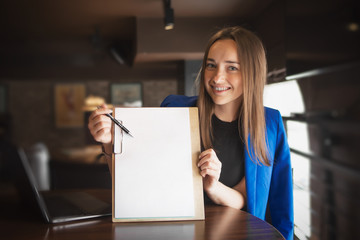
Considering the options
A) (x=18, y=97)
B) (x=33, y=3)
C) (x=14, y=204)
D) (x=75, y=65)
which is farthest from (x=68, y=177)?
(x=18, y=97)

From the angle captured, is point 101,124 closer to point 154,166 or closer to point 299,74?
point 154,166

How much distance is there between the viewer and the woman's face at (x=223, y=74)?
0.77 m

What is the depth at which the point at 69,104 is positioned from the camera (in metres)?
6.38

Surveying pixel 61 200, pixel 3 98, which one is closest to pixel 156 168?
pixel 61 200

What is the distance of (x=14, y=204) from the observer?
658 mm

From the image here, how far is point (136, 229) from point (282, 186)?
46cm

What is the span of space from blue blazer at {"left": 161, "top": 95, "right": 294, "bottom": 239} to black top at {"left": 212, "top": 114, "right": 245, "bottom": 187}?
42mm

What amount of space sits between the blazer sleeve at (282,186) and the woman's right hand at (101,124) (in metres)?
0.46

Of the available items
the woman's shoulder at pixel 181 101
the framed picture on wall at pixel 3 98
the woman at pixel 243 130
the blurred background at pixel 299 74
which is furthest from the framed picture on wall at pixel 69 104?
the woman at pixel 243 130

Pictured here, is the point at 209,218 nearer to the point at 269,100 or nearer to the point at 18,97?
the point at 269,100

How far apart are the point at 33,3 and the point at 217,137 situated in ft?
6.83

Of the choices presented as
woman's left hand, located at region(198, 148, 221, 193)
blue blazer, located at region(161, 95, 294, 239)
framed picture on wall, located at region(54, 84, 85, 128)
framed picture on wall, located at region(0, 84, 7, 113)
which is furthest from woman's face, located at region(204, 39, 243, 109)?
framed picture on wall, located at region(0, 84, 7, 113)

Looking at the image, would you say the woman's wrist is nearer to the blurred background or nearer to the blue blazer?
the blurred background

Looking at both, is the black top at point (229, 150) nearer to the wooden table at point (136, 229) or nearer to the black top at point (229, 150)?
the black top at point (229, 150)
